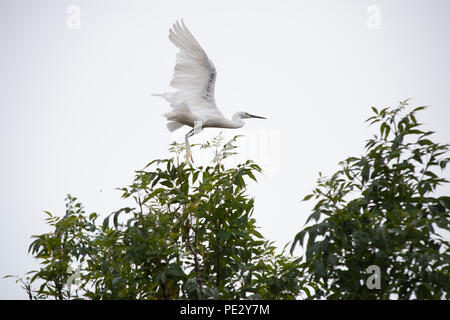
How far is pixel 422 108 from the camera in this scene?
9.56 ft

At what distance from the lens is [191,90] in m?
6.94

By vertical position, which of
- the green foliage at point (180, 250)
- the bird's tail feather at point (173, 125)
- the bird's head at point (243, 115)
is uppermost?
the bird's head at point (243, 115)

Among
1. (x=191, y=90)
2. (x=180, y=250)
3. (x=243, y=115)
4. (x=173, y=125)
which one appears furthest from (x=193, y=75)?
(x=180, y=250)

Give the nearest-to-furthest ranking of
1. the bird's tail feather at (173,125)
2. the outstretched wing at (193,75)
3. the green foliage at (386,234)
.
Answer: the green foliage at (386,234), the outstretched wing at (193,75), the bird's tail feather at (173,125)

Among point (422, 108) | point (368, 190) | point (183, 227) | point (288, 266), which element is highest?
point (422, 108)

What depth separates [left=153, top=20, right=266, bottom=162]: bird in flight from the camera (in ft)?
20.7

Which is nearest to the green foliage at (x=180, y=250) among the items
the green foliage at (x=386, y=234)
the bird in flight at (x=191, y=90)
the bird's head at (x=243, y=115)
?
the green foliage at (x=386, y=234)

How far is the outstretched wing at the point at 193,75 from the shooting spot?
6.28 metres

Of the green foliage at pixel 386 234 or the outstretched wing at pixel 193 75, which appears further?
the outstretched wing at pixel 193 75

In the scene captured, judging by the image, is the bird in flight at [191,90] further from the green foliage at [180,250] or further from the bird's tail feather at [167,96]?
the green foliage at [180,250]
